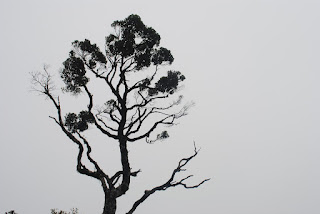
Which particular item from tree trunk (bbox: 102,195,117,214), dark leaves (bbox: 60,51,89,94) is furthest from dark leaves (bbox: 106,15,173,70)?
tree trunk (bbox: 102,195,117,214)

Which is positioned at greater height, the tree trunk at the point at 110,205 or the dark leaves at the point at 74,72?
the dark leaves at the point at 74,72

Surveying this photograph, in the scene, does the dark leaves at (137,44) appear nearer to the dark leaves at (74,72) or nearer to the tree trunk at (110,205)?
the dark leaves at (74,72)

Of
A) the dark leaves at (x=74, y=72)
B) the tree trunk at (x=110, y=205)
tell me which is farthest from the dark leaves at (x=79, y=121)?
the tree trunk at (x=110, y=205)

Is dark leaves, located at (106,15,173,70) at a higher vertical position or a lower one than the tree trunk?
higher

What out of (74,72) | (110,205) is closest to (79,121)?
(74,72)

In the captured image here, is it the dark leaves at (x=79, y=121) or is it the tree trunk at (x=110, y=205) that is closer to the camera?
the tree trunk at (x=110, y=205)

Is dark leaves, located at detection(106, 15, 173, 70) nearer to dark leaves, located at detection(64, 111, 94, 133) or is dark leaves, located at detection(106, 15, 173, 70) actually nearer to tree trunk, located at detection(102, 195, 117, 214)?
dark leaves, located at detection(64, 111, 94, 133)

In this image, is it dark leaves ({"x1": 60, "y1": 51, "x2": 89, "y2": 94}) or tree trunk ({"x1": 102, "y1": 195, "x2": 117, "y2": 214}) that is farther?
dark leaves ({"x1": 60, "y1": 51, "x2": 89, "y2": 94})

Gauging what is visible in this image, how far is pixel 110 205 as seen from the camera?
12367mm

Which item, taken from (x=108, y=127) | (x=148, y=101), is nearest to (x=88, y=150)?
(x=108, y=127)

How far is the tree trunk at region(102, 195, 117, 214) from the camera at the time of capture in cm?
1221

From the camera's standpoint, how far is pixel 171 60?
50.7ft

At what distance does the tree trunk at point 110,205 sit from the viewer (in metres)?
12.2

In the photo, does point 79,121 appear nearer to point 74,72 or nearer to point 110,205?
point 74,72
